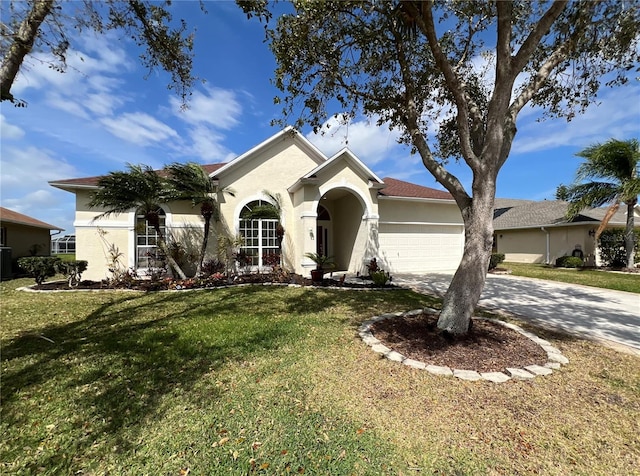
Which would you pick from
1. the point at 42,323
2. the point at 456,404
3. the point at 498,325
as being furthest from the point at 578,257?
the point at 42,323

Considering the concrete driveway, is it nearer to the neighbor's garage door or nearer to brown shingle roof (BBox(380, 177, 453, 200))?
the neighbor's garage door

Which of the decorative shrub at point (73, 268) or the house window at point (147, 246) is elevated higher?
the house window at point (147, 246)

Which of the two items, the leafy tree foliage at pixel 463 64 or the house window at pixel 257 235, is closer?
the leafy tree foliage at pixel 463 64

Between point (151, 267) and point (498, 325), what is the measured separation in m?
13.2

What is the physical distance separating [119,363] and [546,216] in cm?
2838

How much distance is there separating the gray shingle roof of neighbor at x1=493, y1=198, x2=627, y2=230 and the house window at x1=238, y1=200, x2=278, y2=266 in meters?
15.9

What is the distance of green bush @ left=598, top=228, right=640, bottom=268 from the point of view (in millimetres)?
18800

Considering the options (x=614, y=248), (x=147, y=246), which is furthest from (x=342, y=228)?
(x=614, y=248)

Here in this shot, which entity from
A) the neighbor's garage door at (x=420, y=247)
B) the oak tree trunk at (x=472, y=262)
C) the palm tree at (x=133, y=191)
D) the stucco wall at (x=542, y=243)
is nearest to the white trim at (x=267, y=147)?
the palm tree at (x=133, y=191)

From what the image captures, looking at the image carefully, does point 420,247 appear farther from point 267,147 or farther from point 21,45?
point 21,45

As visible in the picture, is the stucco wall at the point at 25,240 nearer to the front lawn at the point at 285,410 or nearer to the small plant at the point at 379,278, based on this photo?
the front lawn at the point at 285,410

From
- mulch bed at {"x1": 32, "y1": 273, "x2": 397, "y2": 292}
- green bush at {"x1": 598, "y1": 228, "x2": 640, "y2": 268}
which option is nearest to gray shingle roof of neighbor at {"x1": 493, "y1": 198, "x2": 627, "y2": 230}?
green bush at {"x1": 598, "y1": 228, "x2": 640, "y2": 268}

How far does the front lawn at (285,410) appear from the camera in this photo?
108 inches

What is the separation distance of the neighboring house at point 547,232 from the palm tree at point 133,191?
25105 mm
